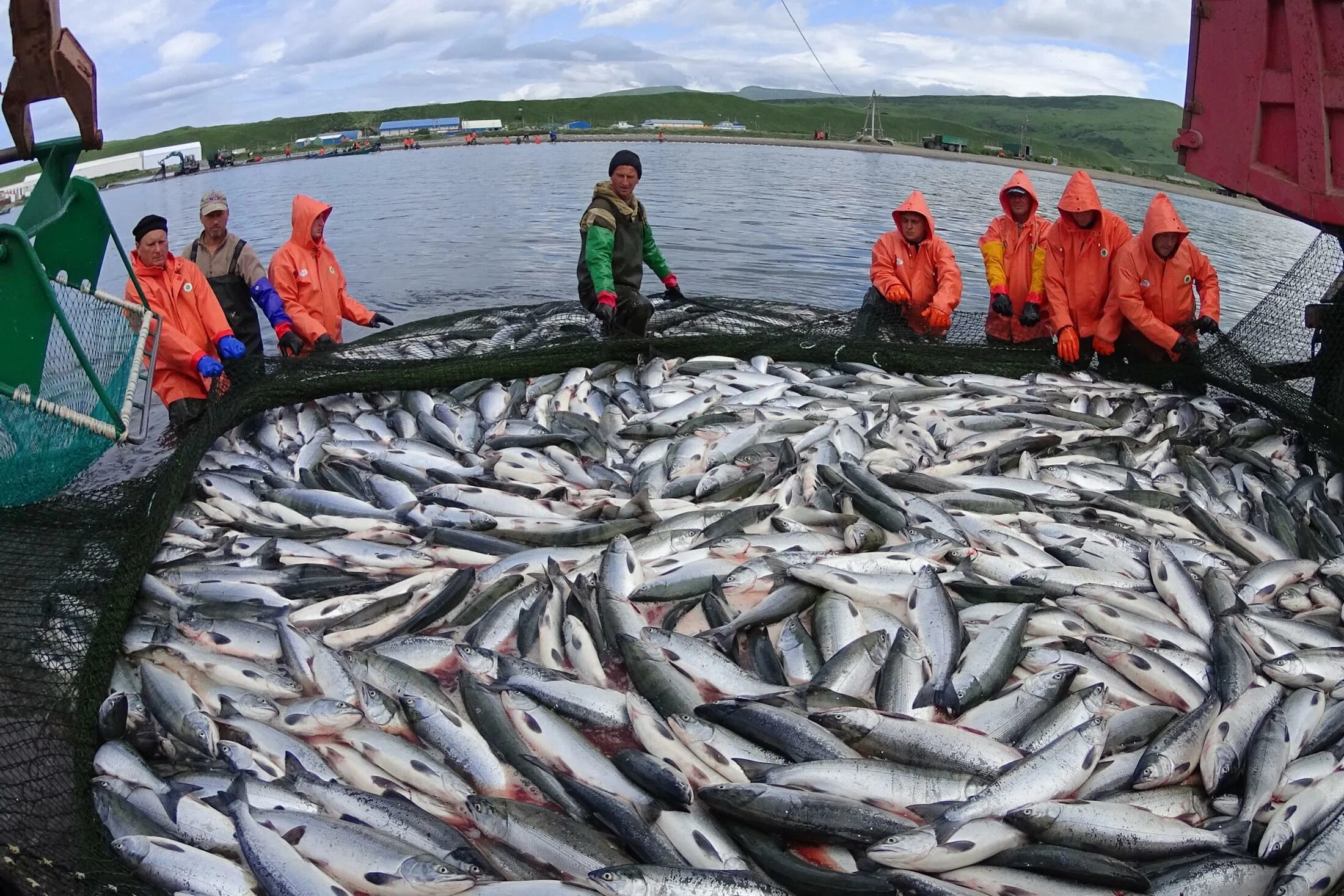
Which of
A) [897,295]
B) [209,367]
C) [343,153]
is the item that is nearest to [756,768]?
[209,367]

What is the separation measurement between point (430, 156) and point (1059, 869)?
7294 cm

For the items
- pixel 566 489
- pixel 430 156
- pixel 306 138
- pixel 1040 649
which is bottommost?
pixel 1040 649

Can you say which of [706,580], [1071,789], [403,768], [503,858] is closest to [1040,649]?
[1071,789]

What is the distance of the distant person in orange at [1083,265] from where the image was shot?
25.8 feet

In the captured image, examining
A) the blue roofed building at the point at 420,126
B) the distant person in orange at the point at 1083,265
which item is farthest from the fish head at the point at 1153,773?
the blue roofed building at the point at 420,126

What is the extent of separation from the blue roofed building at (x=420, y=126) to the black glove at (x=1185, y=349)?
413 feet

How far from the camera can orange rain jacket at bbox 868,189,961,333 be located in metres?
8.72

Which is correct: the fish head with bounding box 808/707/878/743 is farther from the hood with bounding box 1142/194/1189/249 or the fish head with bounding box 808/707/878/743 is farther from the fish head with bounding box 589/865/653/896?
the hood with bounding box 1142/194/1189/249

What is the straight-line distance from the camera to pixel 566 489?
507 cm

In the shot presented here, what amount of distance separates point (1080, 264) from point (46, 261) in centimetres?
765

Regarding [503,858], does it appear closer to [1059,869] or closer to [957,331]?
[1059,869]

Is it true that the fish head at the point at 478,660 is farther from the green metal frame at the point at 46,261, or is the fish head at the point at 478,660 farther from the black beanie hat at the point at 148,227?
the black beanie hat at the point at 148,227

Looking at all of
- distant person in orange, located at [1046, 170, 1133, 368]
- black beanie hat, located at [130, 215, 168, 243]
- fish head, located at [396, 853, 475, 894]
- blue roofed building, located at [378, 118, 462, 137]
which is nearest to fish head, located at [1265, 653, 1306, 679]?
fish head, located at [396, 853, 475, 894]

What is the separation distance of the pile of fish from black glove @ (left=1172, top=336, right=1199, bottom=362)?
1818 millimetres
